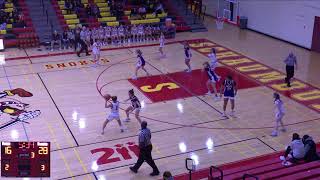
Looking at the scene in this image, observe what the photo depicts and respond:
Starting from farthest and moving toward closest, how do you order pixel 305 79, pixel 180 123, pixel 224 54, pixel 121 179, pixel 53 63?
pixel 224 54, pixel 53 63, pixel 305 79, pixel 180 123, pixel 121 179

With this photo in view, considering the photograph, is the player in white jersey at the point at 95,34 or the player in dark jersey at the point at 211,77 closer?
the player in dark jersey at the point at 211,77

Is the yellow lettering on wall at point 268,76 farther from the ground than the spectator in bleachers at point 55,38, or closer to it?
A: closer to it

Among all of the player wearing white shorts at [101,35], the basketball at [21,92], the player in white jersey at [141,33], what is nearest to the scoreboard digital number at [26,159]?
the basketball at [21,92]

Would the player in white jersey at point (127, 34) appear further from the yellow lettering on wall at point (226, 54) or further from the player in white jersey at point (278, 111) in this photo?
the player in white jersey at point (278, 111)

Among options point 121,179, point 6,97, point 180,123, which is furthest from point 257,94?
point 6,97

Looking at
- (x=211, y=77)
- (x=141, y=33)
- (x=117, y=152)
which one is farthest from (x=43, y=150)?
(x=141, y=33)

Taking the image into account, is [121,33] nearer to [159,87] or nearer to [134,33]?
[134,33]

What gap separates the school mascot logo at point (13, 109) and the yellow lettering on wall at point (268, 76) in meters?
10.7

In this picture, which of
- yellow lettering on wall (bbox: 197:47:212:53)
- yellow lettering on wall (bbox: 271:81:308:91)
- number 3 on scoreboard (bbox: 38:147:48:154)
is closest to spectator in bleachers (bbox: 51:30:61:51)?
yellow lettering on wall (bbox: 197:47:212:53)

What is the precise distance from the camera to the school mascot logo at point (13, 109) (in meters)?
16.9

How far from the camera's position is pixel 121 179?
1281cm

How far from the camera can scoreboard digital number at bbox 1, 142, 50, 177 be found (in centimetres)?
916

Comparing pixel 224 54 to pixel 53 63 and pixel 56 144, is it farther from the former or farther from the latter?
pixel 56 144

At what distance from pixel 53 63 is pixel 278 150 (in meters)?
14.6
